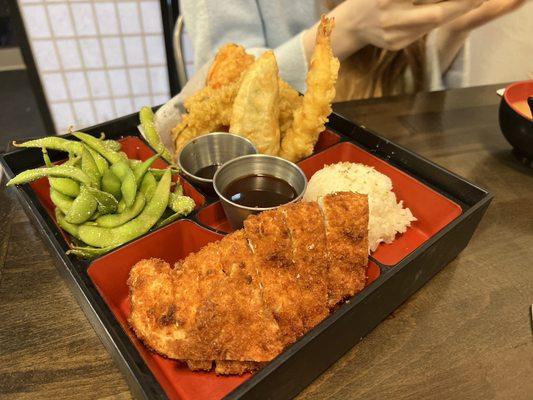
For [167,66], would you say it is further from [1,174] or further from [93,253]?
[93,253]

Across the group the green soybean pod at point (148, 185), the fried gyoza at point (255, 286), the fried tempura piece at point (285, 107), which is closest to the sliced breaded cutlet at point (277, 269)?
the fried gyoza at point (255, 286)

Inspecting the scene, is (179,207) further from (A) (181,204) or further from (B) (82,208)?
(B) (82,208)

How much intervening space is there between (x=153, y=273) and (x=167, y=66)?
3477 millimetres

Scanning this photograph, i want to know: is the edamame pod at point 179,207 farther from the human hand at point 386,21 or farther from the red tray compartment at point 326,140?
the human hand at point 386,21

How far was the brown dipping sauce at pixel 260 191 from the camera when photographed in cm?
182

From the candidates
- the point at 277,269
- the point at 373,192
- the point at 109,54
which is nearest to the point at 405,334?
the point at 277,269

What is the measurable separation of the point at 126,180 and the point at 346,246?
0.98 meters

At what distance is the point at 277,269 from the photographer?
1.42 metres

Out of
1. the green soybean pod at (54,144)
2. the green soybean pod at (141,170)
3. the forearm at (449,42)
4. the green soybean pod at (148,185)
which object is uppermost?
the forearm at (449,42)

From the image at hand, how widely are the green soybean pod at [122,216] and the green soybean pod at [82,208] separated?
64mm

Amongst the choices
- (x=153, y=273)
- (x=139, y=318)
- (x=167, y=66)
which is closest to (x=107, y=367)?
(x=139, y=318)

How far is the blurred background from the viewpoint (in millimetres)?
3947

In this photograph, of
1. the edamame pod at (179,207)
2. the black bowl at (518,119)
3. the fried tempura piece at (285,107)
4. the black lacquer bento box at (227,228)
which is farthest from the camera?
the fried tempura piece at (285,107)

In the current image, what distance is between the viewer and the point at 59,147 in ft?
6.61
